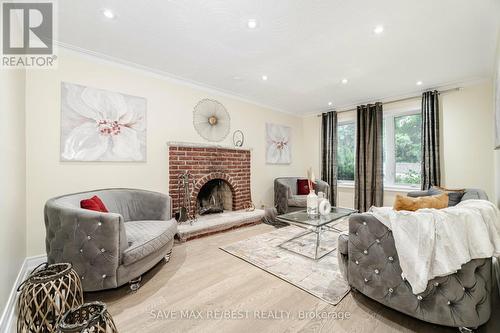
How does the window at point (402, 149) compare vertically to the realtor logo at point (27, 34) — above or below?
below

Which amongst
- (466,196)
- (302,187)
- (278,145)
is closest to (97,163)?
(278,145)

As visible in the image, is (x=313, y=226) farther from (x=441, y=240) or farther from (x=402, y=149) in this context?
(x=402, y=149)

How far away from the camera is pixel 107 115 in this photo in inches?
111

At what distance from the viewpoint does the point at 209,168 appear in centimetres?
388

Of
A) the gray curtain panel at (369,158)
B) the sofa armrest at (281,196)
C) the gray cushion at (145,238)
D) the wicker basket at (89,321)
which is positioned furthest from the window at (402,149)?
the wicker basket at (89,321)

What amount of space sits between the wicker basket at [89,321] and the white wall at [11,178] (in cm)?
70

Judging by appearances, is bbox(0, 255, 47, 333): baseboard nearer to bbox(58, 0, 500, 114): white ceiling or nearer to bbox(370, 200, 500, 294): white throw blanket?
bbox(58, 0, 500, 114): white ceiling

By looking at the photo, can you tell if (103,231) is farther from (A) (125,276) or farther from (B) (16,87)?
(B) (16,87)

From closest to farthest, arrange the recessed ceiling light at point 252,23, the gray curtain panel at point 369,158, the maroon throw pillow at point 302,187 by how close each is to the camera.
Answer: the recessed ceiling light at point 252,23 < the gray curtain panel at point 369,158 < the maroon throw pillow at point 302,187

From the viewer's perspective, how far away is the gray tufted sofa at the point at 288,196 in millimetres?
4285

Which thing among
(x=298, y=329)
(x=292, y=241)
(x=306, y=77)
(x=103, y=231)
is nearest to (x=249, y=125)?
(x=306, y=77)

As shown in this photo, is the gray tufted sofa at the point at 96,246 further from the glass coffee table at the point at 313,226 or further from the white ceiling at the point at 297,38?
the white ceiling at the point at 297,38

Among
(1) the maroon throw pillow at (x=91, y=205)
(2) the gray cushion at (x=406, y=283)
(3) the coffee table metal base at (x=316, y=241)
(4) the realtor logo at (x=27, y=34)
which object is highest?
(4) the realtor logo at (x=27, y=34)

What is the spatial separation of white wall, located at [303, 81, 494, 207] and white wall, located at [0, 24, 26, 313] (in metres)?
5.53
